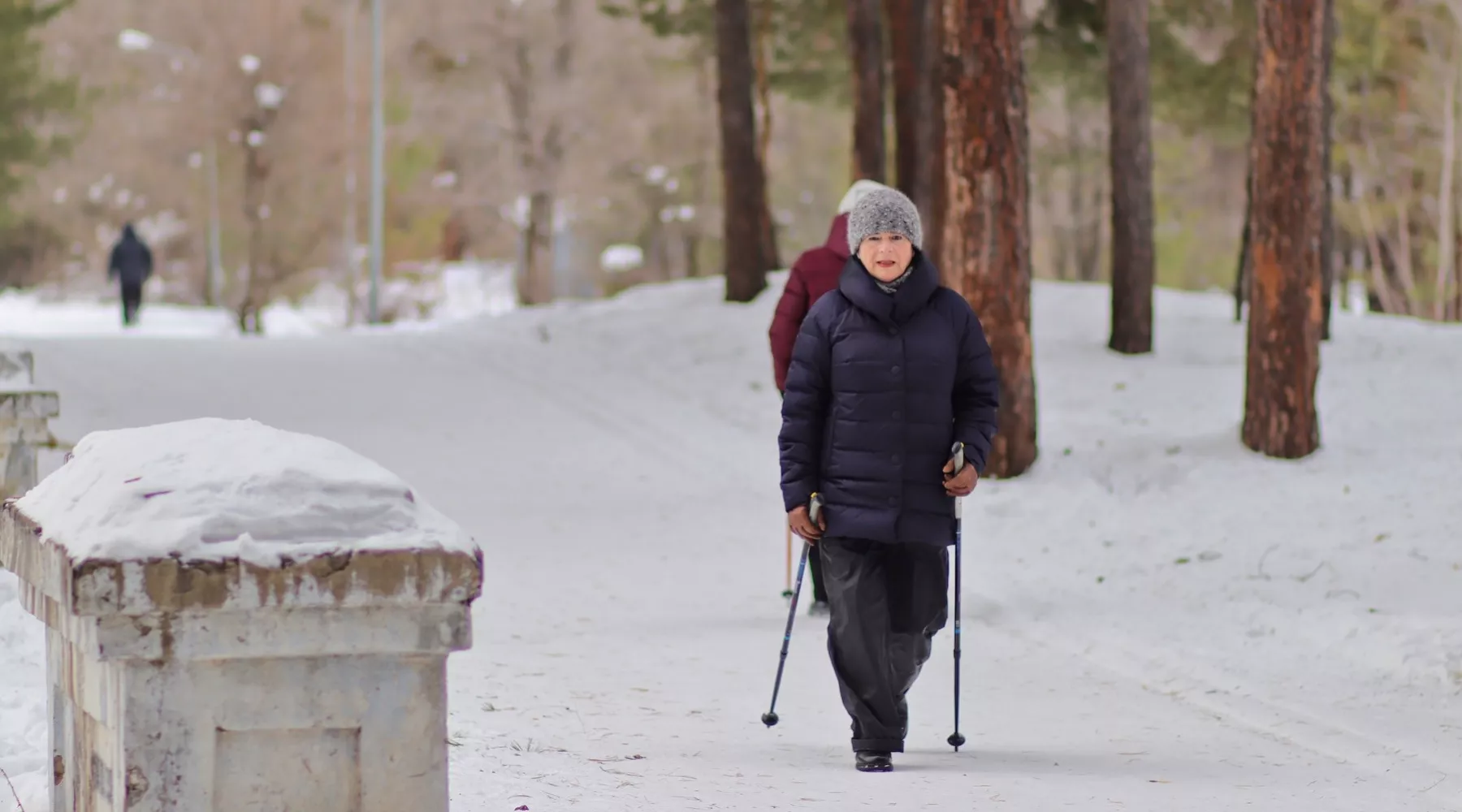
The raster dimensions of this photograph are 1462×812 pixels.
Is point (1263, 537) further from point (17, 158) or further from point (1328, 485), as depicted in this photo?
point (17, 158)

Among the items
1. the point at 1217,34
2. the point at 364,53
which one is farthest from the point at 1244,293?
the point at 364,53

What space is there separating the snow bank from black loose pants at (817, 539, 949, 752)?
92.2 inches

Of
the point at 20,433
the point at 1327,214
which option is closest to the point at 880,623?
the point at 20,433

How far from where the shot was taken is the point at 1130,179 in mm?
19359

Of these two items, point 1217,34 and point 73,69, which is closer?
point 1217,34

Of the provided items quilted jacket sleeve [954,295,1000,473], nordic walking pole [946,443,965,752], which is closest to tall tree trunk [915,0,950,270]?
nordic walking pole [946,443,965,752]

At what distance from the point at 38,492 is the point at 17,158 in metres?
38.5

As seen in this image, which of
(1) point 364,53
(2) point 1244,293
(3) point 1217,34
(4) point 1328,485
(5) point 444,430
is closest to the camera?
(4) point 1328,485

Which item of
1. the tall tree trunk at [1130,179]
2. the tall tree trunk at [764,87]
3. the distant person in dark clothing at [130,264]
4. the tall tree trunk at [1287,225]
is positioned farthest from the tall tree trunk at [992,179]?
the distant person in dark clothing at [130,264]

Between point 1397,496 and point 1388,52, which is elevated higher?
point 1388,52

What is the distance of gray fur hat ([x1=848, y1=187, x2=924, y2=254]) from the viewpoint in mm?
6418

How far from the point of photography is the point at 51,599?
4574 mm

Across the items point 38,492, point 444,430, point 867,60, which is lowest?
point 444,430

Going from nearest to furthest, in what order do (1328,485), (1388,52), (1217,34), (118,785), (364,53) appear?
(118,785)
(1328,485)
(1217,34)
(1388,52)
(364,53)
